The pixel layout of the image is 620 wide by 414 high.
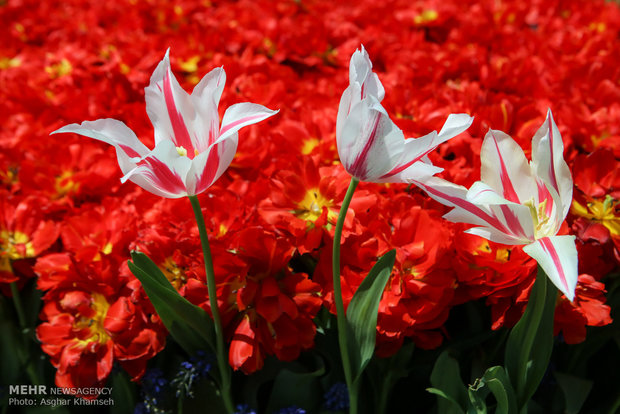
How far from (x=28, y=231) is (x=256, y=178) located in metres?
0.48

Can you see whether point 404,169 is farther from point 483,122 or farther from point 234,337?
point 483,122

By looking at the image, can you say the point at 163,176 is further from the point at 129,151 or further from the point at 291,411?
the point at 291,411

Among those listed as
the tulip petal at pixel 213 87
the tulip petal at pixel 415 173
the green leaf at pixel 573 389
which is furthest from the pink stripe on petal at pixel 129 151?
the green leaf at pixel 573 389

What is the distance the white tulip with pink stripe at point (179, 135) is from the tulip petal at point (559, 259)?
38 centimetres

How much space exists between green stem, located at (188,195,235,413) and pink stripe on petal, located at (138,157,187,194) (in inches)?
1.3

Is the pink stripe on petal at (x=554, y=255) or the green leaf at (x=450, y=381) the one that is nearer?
the pink stripe on petal at (x=554, y=255)

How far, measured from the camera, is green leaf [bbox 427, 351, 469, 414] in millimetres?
913

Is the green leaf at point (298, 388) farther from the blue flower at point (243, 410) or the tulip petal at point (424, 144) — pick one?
the tulip petal at point (424, 144)

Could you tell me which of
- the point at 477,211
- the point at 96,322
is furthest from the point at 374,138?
the point at 96,322

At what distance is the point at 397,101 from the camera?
134cm

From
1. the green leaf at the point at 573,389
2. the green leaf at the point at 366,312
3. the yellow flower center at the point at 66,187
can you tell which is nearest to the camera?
the green leaf at the point at 366,312

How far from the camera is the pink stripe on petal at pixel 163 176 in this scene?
2.31 feet

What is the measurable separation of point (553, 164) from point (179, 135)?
19.7 inches

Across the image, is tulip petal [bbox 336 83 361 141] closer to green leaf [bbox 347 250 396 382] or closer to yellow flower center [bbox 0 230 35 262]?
green leaf [bbox 347 250 396 382]
